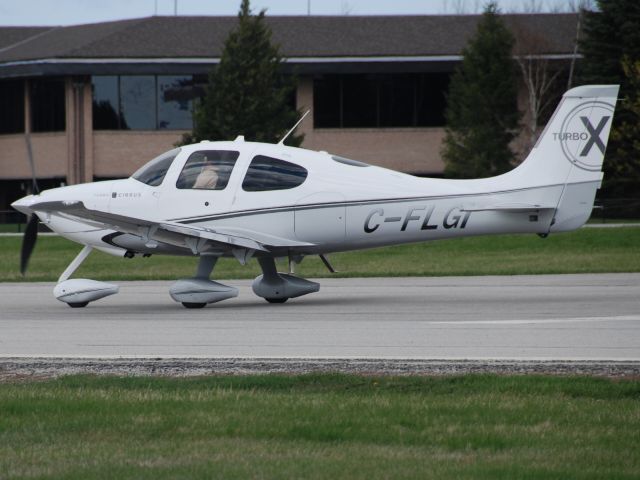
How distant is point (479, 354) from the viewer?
12.2m

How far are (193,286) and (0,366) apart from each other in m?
5.97

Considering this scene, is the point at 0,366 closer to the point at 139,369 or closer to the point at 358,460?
the point at 139,369

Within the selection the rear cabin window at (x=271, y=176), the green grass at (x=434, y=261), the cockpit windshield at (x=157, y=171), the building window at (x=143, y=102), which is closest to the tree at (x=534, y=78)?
the green grass at (x=434, y=261)

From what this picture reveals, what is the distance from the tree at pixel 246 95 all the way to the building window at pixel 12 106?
43.3ft

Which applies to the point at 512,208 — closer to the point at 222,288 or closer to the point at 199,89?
the point at 222,288

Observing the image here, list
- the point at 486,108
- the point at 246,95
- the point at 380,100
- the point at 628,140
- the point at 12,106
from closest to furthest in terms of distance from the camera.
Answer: the point at 246,95 → the point at 628,140 → the point at 486,108 → the point at 380,100 → the point at 12,106

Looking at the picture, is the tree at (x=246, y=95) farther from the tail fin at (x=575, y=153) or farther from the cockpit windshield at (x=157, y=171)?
the tail fin at (x=575, y=153)

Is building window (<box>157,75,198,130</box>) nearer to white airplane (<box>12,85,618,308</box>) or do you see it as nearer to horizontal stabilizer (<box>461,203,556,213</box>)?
white airplane (<box>12,85,618,308</box>)

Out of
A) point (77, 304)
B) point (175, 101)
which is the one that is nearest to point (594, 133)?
point (77, 304)

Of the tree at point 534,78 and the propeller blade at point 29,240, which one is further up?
the tree at point 534,78

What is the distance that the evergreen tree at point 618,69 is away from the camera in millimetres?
41875

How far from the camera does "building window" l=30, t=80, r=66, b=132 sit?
51375 mm

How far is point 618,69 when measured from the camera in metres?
43.9

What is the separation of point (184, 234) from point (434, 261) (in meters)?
13.5
